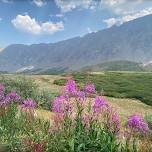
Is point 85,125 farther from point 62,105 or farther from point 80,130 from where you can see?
point 62,105

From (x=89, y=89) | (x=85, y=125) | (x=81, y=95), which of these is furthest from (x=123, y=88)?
(x=81, y=95)

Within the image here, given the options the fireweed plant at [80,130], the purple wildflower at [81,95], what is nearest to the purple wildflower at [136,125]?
the fireweed plant at [80,130]

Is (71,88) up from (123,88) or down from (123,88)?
up

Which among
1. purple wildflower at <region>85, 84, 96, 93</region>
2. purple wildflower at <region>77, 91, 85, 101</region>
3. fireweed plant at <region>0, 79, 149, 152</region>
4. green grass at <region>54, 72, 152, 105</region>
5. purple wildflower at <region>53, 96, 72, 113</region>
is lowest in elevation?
green grass at <region>54, 72, 152, 105</region>

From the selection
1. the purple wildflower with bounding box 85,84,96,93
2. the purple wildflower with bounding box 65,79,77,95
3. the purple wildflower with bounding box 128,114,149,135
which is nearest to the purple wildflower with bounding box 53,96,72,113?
the purple wildflower with bounding box 65,79,77,95

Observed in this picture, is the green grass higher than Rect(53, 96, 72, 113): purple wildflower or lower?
lower

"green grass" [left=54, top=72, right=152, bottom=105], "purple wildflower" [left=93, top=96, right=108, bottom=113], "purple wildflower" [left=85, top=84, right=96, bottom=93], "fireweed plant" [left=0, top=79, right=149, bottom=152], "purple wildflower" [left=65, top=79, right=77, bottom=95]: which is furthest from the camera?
"green grass" [left=54, top=72, right=152, bottom=105]

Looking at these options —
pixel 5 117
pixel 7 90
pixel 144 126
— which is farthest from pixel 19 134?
pixel 7 90

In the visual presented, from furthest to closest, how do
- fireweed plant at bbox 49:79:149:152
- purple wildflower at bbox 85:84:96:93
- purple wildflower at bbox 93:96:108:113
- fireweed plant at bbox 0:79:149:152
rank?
purple wildflower at bbox 85:84:96:93 < purple wildflower at bbox 93:96:108:113 < fireweed plant at bbox 49:79:149:152 < fireweed plant at bbox 0:79:149:152

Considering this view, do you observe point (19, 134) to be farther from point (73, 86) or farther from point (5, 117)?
point (73, 86)

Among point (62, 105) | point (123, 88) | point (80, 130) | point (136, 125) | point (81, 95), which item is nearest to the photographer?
point (80, 130)

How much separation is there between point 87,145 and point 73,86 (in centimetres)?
177

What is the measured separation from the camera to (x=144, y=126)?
12.1 metres

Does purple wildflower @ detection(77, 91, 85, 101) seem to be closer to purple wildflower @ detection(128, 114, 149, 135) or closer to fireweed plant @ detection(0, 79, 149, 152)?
fireweed plant @ detection(0, 79, 149, 152)
